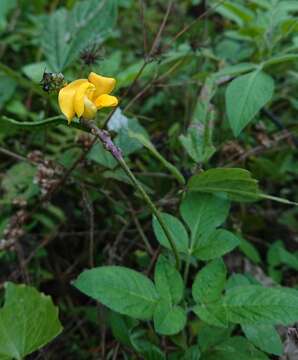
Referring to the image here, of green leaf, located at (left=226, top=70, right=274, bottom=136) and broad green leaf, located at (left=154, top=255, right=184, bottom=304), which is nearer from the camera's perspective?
broad green leaf, located at (left=154, top=255, right=184, bottom=304)

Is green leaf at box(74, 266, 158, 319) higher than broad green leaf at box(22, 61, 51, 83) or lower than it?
lower

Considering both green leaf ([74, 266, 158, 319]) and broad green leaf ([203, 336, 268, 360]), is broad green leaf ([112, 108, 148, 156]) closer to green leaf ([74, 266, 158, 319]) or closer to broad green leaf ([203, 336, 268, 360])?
green leaf ([74, 266, 158, 319])

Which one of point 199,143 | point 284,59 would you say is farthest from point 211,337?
point 284,59

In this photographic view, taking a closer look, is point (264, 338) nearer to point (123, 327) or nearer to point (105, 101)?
point (123, 327)

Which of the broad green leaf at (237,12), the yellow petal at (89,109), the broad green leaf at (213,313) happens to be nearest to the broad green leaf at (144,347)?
the broad green leaf at (213,313)

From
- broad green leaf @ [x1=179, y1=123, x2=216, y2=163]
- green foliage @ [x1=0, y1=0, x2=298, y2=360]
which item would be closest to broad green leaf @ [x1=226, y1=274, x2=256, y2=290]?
green foliage @ [x1=0, y1=0, x2=298, y2=360]

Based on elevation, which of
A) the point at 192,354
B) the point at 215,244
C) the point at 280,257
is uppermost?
the point at 215,244
